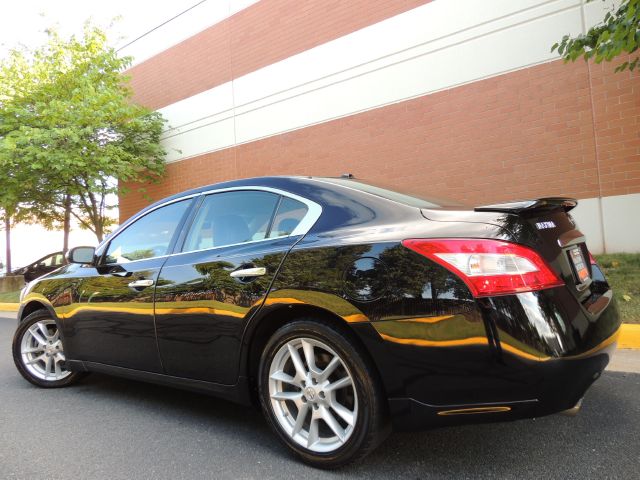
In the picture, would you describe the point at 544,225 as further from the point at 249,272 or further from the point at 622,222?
the point at 622,222

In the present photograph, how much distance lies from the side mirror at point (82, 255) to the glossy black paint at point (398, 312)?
958 mm

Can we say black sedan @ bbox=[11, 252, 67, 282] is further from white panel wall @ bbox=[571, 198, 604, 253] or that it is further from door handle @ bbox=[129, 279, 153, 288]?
white panel wall @ bbox=[571, 198, 604, 253]

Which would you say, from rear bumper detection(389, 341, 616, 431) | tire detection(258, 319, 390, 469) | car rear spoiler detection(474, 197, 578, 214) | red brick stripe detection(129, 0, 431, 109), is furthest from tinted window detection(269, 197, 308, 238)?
red brick stripe detection(129, 0, 431, 109)

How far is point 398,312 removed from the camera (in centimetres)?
211

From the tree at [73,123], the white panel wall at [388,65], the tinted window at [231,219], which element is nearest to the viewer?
the tinted window at [231,219]

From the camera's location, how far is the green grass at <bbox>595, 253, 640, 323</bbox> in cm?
492

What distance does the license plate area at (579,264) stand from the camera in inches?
89.8

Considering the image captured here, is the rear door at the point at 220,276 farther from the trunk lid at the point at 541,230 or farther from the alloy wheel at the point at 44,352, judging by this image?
the alloy wheel at the point at 44,352

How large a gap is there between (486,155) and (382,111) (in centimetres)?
250

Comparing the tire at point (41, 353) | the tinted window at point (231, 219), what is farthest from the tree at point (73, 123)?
the tinted window at point (231, 219)

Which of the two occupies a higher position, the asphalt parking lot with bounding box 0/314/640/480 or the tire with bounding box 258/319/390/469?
the tire with bounding box 258/319/390/469

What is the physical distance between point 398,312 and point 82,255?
113 inches

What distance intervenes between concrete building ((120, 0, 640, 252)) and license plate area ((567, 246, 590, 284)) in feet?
18.6

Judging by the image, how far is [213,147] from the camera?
13555mm
